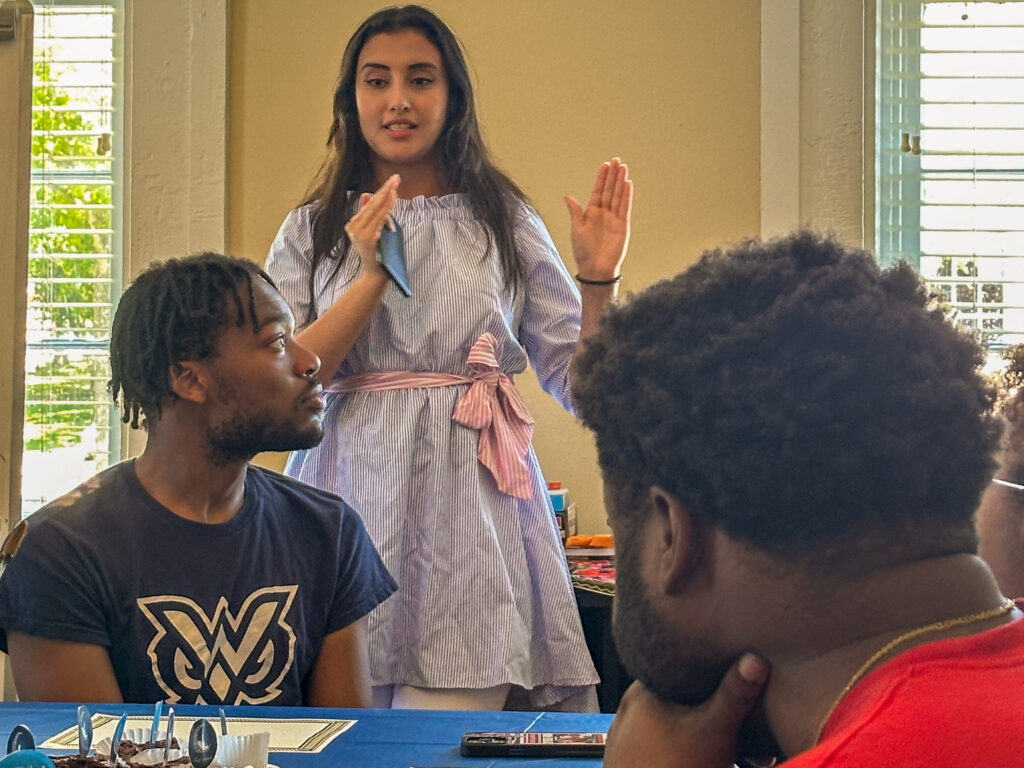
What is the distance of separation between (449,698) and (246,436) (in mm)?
521

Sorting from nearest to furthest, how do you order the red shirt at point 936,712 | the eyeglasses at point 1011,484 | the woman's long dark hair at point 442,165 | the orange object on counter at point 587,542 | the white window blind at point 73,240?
the red shirt at point 936,712 → the eyeglasses at point 1011,484 → the woman's long dark hair at point 442,165 → the orange object on counter at point 587,542 → the white window blind at point 73,240

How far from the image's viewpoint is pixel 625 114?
3.34 m

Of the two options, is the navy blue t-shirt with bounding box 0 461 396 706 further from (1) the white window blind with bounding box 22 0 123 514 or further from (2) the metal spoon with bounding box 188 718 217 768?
(1) the white window blind with bounding box 22 0 123 514

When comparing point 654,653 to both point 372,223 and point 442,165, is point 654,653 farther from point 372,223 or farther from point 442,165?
point 442,165

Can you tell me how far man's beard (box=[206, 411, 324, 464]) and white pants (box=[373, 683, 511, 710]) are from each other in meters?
0.44

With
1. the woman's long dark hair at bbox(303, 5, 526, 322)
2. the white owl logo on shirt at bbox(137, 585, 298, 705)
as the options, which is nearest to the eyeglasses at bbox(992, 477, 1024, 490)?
the white owl logo on shirt at bbox(137, 585, 298, 705)

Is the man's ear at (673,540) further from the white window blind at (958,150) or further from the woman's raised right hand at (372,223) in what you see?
the white window blind at (958,150)

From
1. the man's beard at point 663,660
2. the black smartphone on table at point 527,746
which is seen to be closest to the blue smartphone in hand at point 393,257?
the black smartphone on table at point 527,746

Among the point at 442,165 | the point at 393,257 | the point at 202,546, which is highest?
the point at 442,165

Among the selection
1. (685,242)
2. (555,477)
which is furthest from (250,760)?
(685,242)

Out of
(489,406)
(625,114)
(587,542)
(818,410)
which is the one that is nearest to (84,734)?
(818,410)

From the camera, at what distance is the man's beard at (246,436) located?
180cm

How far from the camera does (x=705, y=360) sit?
0.66m

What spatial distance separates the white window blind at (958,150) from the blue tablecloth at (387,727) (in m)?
2.35
